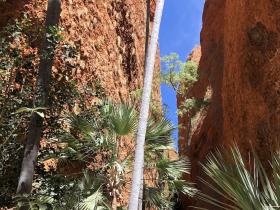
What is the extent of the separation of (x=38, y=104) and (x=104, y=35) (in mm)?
7109

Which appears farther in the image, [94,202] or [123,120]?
[123,120]

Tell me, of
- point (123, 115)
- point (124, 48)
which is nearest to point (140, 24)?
point (124, 48)

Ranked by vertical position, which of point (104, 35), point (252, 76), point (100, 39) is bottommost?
point (252, 76)

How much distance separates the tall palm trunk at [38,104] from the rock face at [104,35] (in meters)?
1.64

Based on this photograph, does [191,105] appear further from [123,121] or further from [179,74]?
[123,121]

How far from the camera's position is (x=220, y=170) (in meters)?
5.62

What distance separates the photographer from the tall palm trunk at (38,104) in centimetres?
840

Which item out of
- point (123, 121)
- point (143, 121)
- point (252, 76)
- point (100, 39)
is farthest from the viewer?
point (100, 39)

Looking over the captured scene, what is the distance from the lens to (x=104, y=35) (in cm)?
1563

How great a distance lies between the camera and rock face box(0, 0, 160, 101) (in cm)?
1212

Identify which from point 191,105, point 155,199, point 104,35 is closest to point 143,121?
point 155,199

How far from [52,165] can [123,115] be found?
79.5 inches

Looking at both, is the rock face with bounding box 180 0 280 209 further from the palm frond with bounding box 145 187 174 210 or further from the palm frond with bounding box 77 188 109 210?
the palm frond with bounding box 77 188 109 210

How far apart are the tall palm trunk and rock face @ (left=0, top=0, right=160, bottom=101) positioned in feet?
5.39
